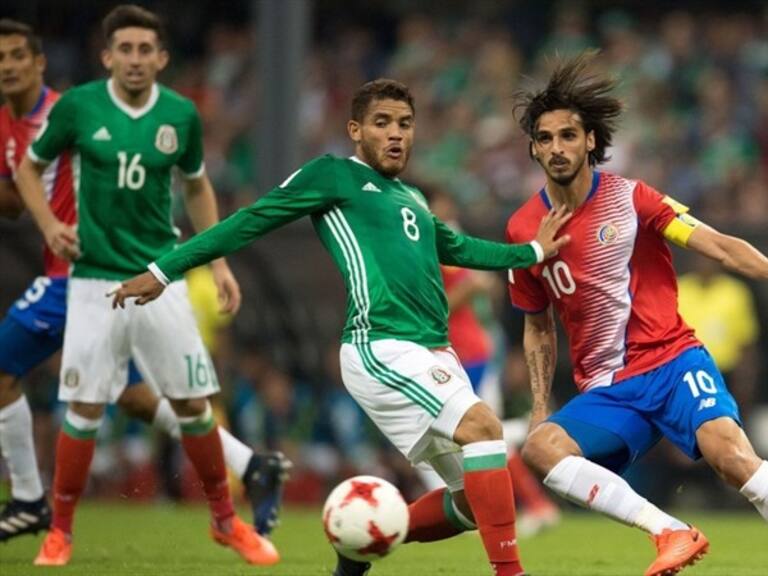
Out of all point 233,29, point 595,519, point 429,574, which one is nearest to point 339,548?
point 429,574

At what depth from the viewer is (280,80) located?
16.5m

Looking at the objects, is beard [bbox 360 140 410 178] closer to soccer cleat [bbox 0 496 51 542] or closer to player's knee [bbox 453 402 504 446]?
player's knee [bbox 453 402 504 446]

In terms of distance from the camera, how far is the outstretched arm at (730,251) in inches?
306

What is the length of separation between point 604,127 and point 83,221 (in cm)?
285

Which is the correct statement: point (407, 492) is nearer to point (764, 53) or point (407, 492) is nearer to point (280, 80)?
point (280, 80)

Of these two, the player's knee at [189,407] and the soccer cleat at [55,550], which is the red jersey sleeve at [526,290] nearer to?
the player's knee at [189,407]

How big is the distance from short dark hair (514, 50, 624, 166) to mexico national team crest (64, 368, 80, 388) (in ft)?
8.93

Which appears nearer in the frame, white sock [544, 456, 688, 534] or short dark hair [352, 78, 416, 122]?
white sock [544, 456, 688, 534]

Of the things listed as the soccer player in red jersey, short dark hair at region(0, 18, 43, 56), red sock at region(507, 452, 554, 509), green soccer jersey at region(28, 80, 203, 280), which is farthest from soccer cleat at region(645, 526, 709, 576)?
red sock at region(507, 452, 554, 509)

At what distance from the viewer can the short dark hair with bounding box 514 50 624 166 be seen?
822cm

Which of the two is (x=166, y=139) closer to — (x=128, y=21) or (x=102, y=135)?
(x=102, y=135)

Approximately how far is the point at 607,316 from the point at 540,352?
41cm

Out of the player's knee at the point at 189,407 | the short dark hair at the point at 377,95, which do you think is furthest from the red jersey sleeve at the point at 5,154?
the short dark hair at the point at 377,95

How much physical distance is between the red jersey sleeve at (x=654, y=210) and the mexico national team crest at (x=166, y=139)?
269 centimetres
